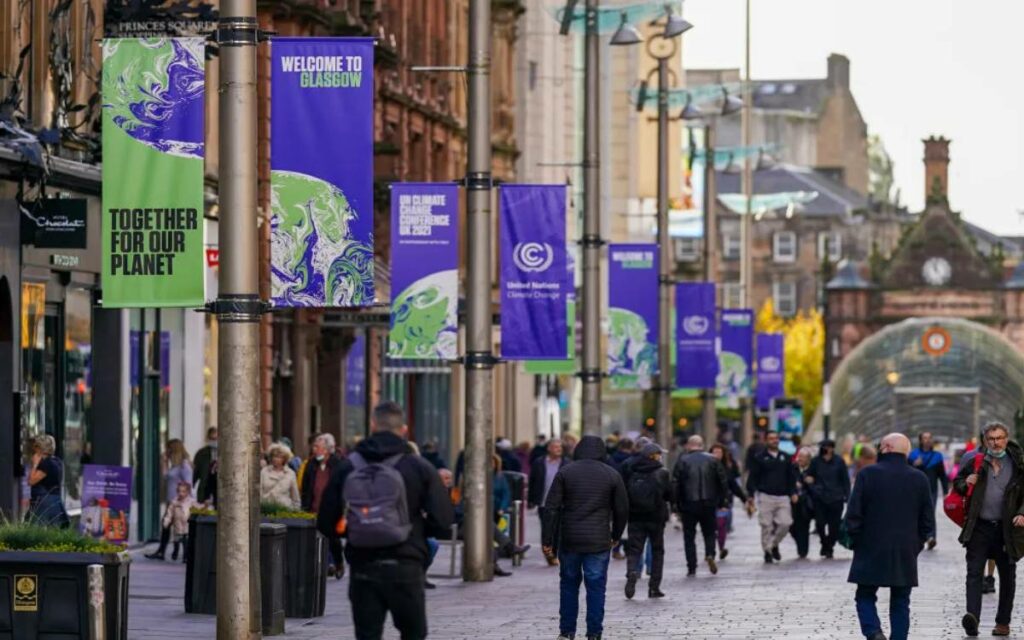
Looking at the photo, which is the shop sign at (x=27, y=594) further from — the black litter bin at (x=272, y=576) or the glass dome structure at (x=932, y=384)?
the glass dome structure at (x=932, y=384)

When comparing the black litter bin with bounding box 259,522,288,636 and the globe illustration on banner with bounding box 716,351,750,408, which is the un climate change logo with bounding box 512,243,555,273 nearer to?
the black litter bin with bounding box 259,522,288,636

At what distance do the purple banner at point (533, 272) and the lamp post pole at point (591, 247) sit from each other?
935 centimetres

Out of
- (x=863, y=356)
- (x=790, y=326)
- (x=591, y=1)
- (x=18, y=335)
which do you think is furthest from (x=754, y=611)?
(x=790, y=326)

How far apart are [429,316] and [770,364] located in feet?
163

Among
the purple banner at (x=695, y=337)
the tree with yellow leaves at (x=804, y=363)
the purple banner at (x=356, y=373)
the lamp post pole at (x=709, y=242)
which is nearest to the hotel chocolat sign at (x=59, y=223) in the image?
the purple banner at (x=356, y=373)

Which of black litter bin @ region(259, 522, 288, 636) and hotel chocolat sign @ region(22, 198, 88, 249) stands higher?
hotel chocolat sign @ region(22, 198, 88, 249)

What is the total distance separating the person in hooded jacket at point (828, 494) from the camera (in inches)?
1387

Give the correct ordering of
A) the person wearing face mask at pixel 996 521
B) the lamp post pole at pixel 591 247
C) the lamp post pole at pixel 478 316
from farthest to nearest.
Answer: the lamp post pole at pixel 591 247
the lamp post pole at pixel 478 316
the person wearing face mask at pixel 996 521

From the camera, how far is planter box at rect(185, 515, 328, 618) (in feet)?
73.7

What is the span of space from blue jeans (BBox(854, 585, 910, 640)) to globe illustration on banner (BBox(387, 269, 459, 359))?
9.36 m

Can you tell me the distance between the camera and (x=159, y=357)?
117 ft

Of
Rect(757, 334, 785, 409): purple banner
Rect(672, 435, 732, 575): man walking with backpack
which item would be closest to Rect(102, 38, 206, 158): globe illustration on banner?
Rect(672, 435, 732, 575): man walking with backpack

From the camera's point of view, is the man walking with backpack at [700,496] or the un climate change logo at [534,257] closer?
the un climate change logo at [534,257]

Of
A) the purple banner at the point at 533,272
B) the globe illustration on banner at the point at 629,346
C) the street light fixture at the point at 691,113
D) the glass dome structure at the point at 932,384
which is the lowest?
the glass dome structure at the point at 932,384
